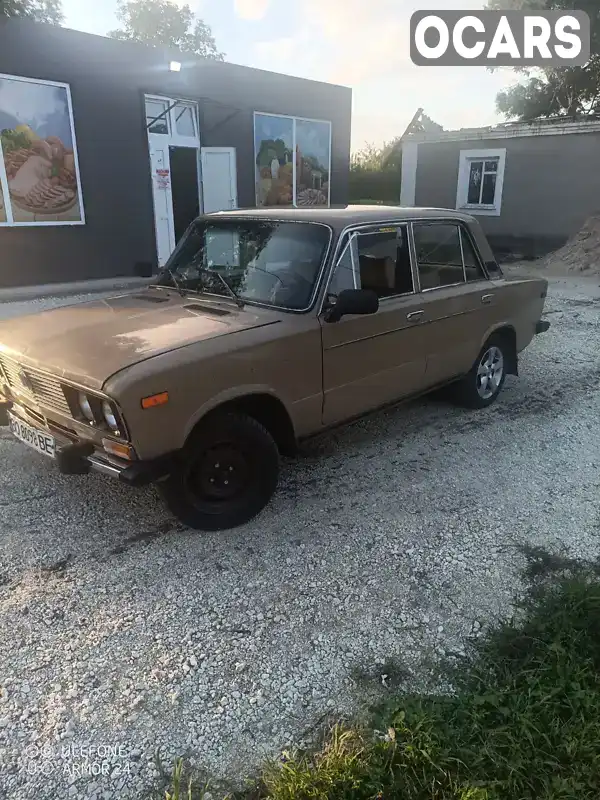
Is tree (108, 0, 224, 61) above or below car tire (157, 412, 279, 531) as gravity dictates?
above

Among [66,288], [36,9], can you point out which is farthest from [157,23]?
[66,288]

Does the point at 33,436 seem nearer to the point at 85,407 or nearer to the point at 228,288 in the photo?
the point at 85,407

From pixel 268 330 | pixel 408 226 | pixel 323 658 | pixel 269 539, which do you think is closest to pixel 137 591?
pixel 269 539

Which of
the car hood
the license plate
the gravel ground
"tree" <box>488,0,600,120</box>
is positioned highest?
"tree" <box>488,0,600,120</box>

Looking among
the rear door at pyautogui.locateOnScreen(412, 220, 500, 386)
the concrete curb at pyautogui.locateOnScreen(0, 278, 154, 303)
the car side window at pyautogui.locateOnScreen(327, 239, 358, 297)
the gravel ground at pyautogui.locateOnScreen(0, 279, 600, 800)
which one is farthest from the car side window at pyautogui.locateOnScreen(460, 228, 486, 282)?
the concrete curb at pyautogui.locateOnScreen(0, 278, 154, 303)

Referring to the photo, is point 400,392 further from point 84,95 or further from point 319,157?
point 319,157

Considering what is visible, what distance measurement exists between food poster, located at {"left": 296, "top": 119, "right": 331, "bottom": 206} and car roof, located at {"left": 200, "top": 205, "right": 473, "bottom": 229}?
10.9m

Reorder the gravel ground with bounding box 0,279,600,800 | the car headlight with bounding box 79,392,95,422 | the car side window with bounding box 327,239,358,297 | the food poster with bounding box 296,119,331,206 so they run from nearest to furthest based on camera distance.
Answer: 1. the gravel ground with bounding box 0,279,600,800
2. the car headlight with bounding box 79,392,95,422
3. the car side window with bounding box 327,239,358,297
4. the food poster with bounding box 296,119,331,206

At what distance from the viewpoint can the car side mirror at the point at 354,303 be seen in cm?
367

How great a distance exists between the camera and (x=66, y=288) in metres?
11.0

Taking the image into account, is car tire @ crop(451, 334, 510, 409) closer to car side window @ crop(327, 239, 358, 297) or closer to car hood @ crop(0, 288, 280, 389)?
car side window @ crop(327, 239, 358, 297)

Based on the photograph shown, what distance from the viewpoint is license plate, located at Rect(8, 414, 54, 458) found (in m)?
3.43

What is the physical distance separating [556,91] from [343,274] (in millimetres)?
33232

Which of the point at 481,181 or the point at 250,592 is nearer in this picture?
the point at 250,592
